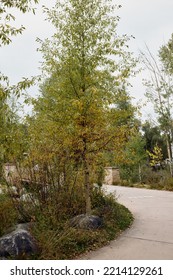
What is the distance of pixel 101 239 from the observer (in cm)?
686

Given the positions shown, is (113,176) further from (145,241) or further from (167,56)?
(145,241)

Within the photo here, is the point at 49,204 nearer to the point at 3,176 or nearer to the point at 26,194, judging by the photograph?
the point at 26,194

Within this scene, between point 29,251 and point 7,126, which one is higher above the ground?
point 7,126

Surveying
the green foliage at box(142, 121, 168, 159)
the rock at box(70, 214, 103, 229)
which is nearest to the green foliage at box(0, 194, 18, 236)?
the rock at box(70, 214, 103, 229)

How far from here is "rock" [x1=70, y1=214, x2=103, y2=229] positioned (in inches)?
285

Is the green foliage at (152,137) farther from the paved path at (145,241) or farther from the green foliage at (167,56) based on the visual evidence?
the paved path at (145,241)

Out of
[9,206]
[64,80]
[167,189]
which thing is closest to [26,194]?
[9,206]

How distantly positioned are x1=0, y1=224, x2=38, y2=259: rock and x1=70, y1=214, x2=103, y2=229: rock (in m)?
1.66

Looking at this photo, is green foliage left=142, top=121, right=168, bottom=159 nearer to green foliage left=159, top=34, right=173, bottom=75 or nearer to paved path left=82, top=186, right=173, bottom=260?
green foliage left=159, top=34, right=173, bottom=75
